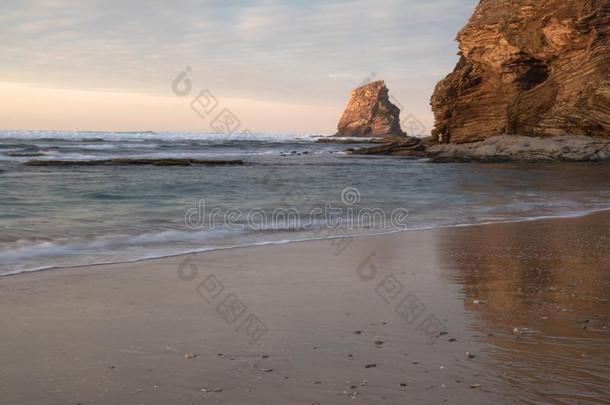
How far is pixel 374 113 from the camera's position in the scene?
135625mm

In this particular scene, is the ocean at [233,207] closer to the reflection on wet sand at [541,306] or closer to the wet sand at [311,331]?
the wet sand at [311,331]

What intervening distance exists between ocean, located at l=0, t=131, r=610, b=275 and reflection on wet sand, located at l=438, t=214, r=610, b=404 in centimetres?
213

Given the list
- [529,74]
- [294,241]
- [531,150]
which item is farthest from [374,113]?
[294,241]

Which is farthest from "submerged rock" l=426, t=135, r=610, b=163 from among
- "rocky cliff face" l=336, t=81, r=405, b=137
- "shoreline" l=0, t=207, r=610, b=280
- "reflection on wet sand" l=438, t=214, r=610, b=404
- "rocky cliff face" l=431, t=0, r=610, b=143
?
"rocky cliff face" l=336, t=81, r=405, b=137

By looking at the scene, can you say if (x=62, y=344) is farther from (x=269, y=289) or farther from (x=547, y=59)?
(x=547, y=59)

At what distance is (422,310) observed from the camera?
506 cm

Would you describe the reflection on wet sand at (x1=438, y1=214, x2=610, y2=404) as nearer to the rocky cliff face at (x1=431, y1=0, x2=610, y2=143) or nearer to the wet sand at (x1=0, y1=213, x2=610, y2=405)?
the wet sand at (x1=0, y1=213, x2=610, y2=405)

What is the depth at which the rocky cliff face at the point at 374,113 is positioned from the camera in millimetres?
133788

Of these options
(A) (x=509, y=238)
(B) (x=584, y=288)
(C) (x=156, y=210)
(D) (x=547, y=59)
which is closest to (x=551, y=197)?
(A) (x=509, y=238)

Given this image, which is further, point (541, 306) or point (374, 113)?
point (374, 113)

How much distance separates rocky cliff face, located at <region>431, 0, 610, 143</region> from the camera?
32.3m

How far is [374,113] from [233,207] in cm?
12411

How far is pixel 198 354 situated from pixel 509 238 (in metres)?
6.39

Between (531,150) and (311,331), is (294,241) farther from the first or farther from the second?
(531,150)
